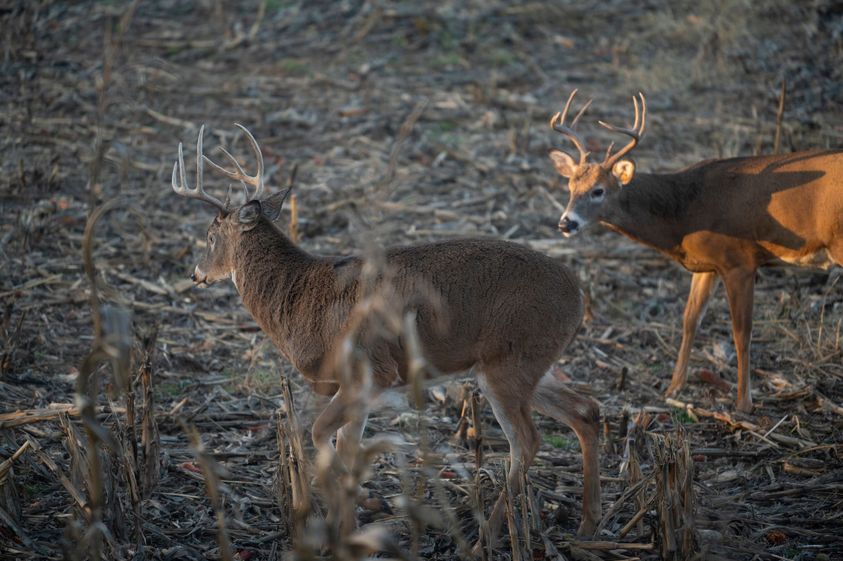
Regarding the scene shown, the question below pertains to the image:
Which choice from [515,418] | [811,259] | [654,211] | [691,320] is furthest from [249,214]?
[811,259]

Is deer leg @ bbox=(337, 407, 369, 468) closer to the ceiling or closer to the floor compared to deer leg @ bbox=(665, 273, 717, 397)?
closer to the ceiling

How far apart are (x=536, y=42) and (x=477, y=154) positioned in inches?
158

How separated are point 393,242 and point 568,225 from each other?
214cm

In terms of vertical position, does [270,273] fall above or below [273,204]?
below

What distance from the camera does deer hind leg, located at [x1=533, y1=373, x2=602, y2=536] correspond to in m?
5.70

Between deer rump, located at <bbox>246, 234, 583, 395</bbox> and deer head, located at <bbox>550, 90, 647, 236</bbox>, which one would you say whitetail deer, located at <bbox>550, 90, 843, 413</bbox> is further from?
deer rump, located at <bbox>246, 234, 583, 395</bbox>

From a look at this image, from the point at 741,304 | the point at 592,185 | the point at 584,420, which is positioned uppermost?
the point at 592,185

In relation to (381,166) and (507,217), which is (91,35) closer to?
(381,166)

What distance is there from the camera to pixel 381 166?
11328mm

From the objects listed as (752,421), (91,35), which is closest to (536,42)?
(91,35)

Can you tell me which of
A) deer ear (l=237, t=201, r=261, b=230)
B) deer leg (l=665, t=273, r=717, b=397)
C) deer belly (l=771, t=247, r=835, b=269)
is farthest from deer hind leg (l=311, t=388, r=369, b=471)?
deer belly (l=771, t=247, r=835, b=269)

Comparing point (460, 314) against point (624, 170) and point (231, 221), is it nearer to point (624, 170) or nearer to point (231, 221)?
point (231, 221)

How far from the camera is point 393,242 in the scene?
32.3 ft

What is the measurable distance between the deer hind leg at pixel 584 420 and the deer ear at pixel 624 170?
9.37ft
